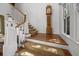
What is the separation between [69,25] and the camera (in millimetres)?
2283

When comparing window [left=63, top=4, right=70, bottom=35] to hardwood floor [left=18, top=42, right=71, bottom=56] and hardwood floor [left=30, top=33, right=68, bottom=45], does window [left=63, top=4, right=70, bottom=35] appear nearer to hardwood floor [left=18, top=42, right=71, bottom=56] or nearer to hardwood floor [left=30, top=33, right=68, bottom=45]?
hardwood floor [left=30, top=33, right=68, bottom=45]

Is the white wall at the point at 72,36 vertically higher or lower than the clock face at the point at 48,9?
lower

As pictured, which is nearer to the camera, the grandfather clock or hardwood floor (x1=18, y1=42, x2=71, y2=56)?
the grandfather clock

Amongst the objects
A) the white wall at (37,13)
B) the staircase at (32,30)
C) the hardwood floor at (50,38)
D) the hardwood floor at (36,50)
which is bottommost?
the hardwood floor at (36,50)

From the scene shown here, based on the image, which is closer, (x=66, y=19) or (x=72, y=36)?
(x=72, y=36)

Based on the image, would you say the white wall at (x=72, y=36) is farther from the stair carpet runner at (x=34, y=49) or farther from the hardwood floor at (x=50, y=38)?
the stair carpet runner at (x=34, y=49)

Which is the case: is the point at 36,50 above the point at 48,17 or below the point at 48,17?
below

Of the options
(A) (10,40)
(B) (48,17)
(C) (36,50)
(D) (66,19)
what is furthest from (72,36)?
(A) (10,40)

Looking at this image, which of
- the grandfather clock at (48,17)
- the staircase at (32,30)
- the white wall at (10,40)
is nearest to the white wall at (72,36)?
the grandfather clock at (48,17)

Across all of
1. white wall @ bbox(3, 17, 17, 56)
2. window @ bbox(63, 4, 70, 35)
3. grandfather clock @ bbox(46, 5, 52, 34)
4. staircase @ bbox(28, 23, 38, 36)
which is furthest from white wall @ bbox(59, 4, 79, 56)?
white wall @ bbox(3, 17, 17, 56)

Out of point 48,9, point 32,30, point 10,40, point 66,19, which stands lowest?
point 10,40

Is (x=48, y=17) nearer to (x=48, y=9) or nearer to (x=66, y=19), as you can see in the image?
(x=48, y=9)

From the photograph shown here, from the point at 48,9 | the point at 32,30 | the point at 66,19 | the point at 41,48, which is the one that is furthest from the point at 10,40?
the point at 66,19

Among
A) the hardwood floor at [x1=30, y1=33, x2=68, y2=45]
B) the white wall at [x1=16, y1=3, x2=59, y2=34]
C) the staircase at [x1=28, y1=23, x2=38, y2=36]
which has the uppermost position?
the white wall at [x1=16, y1=3, x2=59, y2=34]
